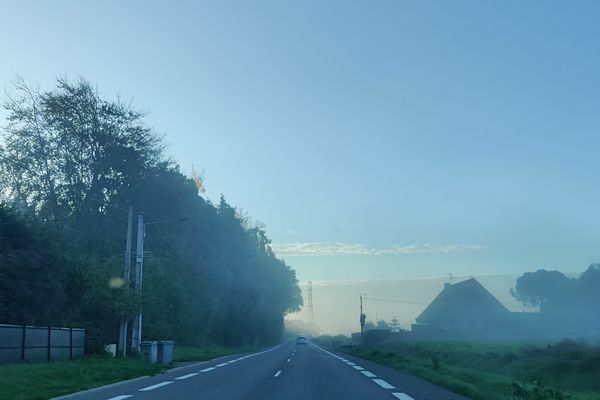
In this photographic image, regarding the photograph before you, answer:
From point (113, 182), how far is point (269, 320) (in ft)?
225

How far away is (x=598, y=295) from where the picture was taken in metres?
126

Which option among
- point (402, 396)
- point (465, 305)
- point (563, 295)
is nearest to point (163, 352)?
point (402, 396)

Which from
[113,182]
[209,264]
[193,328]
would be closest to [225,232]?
[209,264]

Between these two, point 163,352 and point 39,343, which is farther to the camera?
point 163,352

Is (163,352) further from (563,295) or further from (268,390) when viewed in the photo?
(563,295)

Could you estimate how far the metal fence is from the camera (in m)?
25.5

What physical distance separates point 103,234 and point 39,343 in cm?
2381

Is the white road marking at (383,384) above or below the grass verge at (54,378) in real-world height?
below

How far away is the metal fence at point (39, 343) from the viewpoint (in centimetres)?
2553

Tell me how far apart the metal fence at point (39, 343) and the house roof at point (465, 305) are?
85428 mm

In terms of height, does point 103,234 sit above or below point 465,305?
above

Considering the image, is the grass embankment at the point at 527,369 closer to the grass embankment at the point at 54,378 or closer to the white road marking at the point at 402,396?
the white road marking at the point at 402,396

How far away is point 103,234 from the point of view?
169ft

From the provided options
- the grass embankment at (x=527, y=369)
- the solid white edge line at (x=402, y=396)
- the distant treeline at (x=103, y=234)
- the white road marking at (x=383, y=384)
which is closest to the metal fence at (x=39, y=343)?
the distant treeline at (x=103, y=234)
